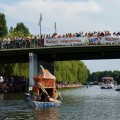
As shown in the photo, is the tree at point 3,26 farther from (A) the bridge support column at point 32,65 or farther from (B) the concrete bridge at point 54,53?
(A) the bridge support column at point 32,65

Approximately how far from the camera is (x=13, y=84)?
84750 millimetres

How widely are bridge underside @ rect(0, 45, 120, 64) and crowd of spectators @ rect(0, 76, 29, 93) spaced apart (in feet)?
25.7

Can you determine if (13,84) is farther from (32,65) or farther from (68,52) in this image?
(68,52)

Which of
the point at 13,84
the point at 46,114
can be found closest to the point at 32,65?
the point at 13,84

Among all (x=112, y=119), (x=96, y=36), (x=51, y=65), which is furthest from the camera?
(x=51, y=65)

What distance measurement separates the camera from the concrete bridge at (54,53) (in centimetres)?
6088

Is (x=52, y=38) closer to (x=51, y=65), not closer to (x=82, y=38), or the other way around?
(x=82, y=38)

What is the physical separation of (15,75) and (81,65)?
6651cm

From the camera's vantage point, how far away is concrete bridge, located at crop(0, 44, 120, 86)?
6088 centimetres

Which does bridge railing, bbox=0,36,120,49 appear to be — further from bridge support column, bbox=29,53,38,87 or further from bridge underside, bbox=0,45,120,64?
bridge support column, bbox=29,53,38,87

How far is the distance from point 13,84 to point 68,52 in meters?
23.4

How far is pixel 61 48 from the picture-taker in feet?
203

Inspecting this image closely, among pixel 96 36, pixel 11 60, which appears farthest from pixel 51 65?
pixel 96 36

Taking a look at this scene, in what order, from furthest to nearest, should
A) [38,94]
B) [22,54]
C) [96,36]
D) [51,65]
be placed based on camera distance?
[51,65] < [22,54] < [96,36] < [38,94]
